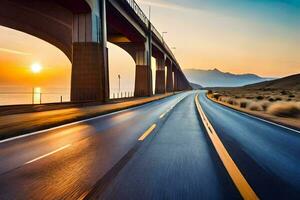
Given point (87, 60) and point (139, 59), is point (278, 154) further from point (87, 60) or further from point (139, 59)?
point (139, 59)

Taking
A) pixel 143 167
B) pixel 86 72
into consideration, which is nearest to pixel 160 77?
pixel 86 72

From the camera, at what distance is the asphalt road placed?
4191 mm

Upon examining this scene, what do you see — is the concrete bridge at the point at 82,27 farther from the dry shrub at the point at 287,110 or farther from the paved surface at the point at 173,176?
the paved surface at the point at 173,176

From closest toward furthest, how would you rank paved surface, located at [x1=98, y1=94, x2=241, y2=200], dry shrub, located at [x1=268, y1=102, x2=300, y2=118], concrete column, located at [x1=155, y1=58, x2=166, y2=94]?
paved surface, located at [x1=98, y1=94, x2=241, y2=200], dry shrub, located at [x1=268, y1=102, x2=300, y2=118], concrete column, located at [x1=155, y1=58, x2=166, y2=94]

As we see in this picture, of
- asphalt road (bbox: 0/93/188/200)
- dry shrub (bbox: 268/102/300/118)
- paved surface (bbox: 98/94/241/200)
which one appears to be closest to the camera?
paved surface (bbox: 98/94/241/200)

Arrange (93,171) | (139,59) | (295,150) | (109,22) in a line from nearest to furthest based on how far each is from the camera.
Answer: (93,171) < (295,150) < (109,22) < (139,59)

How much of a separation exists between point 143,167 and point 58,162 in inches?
67.9

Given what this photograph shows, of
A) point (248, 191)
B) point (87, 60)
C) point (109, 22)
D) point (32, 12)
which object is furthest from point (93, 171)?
point (109, 22)


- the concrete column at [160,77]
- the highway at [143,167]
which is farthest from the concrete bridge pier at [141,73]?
the highway at [143,167]

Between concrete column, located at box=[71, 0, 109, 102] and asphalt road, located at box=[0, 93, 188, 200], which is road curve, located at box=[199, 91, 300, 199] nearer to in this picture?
asphalt road, located at box=[0, 93, 188, 200]

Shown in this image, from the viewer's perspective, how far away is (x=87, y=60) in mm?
24250

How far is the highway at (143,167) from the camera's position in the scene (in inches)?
161

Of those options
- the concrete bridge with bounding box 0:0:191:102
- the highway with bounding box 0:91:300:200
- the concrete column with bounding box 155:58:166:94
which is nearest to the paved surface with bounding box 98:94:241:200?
the highway with bounding box 0:91:300:200

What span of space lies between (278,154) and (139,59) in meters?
45.1
